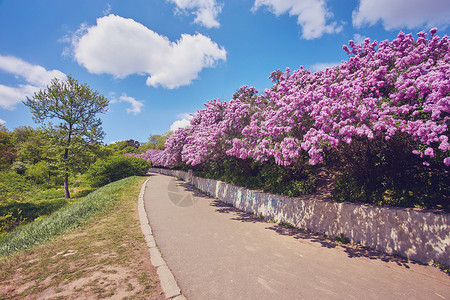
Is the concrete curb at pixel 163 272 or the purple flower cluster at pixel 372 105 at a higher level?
the purple flower cluster at pixel 372 105

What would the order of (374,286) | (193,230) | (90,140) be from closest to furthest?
(374,286), (193,230), (90,140)

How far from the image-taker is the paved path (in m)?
3.32

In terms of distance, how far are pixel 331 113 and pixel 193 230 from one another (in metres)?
5.31

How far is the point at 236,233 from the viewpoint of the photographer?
6.34 meters

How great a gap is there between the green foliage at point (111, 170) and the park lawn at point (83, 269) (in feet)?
60.6

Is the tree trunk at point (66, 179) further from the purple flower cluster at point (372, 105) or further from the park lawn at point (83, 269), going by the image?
the purple flower cluster at point (372, 105)

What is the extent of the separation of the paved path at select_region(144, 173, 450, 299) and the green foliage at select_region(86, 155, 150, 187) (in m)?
18.9

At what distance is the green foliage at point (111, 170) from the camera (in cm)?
2144

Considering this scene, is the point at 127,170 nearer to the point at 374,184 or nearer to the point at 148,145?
the point at 374,184

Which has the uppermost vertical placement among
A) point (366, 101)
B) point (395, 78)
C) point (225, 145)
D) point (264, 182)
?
point (395, 78)

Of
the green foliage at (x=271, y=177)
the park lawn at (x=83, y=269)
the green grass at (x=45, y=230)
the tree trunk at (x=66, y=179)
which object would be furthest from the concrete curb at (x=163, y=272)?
the tree trunk at (x=66, y=179)

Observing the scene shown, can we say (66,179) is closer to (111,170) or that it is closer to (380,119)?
(111,170)

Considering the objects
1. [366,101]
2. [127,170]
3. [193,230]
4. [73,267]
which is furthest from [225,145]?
[127,170]

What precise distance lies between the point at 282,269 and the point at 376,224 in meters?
2.84
